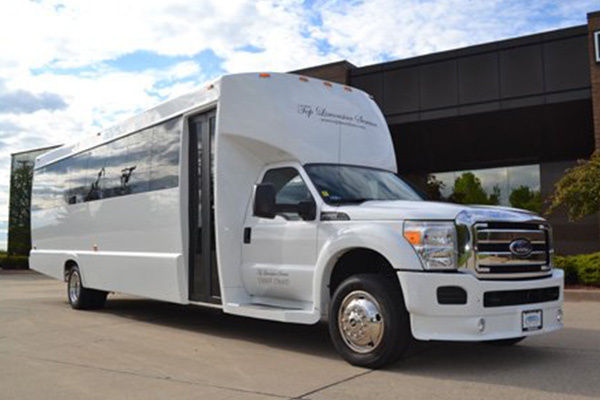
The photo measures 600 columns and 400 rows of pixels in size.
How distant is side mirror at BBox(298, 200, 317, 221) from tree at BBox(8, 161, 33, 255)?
95.4ft

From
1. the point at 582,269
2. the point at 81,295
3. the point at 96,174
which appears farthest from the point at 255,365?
the point at 582,269

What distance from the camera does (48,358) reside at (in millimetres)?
6969

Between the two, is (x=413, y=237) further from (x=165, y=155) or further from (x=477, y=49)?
(x=477, y=49)

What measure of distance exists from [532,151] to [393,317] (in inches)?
735

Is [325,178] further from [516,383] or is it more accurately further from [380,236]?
[516,383]

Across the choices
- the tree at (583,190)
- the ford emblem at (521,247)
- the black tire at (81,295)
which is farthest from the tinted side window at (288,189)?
the tree at (583,190)

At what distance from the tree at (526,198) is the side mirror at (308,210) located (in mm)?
18094

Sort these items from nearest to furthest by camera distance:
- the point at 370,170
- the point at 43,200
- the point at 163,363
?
1. the point at 163,363
2. the point at 370,170
3. the point at 43,200

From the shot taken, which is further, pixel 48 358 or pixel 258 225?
pixel 258 225

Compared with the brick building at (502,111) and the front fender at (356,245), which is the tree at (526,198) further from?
the front fender at (356,245)

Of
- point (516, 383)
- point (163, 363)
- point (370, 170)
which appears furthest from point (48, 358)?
point (516, 383)

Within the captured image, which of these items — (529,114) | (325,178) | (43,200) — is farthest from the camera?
(529,114)

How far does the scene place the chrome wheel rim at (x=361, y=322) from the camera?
6.07 metres

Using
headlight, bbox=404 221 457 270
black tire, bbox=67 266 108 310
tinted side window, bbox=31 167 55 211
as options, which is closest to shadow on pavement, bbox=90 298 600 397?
headlight, bbox=404 221 457 270
